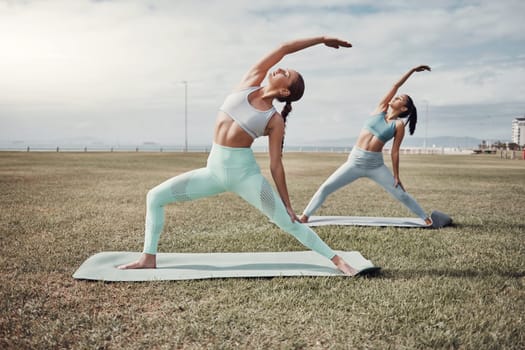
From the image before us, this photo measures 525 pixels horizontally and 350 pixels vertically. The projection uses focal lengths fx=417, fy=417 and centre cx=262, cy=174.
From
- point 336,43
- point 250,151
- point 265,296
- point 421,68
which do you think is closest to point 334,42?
point 336,43

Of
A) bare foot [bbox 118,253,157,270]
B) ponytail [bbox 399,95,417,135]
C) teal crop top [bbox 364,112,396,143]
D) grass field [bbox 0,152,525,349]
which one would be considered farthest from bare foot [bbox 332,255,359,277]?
ponytail [bbox 399,95,417,135]

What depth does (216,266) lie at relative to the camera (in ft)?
15.3

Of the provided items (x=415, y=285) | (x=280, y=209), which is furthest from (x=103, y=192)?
(x=415, y=285)

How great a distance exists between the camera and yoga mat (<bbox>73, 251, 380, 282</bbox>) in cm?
430

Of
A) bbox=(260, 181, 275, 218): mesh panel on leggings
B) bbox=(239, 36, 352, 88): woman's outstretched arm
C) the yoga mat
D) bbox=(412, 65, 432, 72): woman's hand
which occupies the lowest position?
the yoga mat

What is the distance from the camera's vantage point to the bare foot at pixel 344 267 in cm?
438

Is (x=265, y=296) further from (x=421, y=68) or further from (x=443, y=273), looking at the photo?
(x=421, y=68)

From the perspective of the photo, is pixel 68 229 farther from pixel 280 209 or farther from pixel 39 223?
pixel 280 209

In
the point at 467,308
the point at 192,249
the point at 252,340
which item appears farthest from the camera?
the point at 192,249

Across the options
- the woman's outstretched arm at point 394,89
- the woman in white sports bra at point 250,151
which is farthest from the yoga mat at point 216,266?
the woman's outstretched arm at point 394,89

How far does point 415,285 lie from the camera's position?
4.21 meters

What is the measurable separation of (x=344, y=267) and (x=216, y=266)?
1.40m

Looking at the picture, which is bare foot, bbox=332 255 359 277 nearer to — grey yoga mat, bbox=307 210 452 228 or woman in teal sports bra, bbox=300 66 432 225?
grey yoga mat, bbox=307 210 452 228

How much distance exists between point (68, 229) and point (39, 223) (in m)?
0.78
